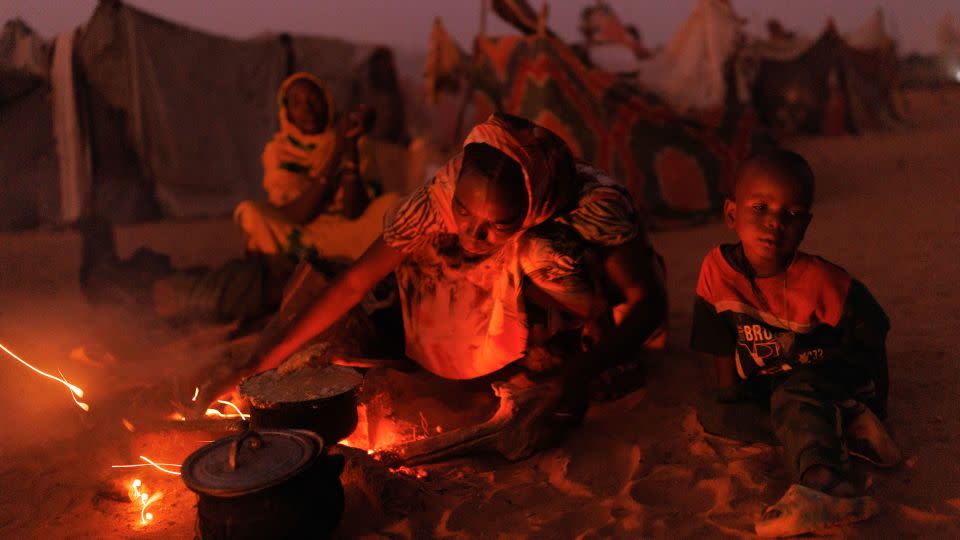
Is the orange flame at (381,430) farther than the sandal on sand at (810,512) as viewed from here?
Yes

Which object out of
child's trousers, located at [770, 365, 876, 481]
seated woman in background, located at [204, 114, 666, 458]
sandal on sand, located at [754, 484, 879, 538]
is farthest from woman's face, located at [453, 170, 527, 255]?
sandal on sand, located at [754, 484, 879, 538]

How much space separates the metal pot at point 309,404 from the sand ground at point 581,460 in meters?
0.26

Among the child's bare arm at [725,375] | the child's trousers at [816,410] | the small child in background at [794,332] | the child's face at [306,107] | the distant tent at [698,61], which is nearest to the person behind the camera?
the child's trousers at [816,410]

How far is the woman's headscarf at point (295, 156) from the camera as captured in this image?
4922mm

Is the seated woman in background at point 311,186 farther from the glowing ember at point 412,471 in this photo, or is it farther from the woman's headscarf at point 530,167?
the glowing ember at point 412,471

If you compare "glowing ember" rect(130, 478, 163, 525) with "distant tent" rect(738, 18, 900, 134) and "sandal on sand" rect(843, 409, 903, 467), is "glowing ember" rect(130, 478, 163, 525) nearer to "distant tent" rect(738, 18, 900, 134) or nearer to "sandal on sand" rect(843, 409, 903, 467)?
"sandal on sand" rect(843, 409, 903, 467)

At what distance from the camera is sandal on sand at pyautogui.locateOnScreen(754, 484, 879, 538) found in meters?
1.77

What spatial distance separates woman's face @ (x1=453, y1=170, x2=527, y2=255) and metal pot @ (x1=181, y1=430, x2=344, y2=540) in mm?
809

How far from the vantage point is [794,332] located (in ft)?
7.47

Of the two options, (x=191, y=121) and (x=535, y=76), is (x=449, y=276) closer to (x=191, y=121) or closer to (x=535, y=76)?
(x=535, y=76)

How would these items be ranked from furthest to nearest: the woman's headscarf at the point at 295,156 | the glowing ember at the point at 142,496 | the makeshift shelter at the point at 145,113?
the makeshift shelter at the point at 145,113 < the woman's headscarf at the point at 295,156 < the glowing ember at the point at 142,496

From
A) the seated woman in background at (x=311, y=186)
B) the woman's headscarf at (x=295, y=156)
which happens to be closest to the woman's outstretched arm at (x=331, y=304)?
the seated woman in background at (x=311, y=186)

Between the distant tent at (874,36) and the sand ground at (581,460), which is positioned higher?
the distant tent at (874,36)

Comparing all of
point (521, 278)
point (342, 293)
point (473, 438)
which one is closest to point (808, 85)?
point (521, 278)
